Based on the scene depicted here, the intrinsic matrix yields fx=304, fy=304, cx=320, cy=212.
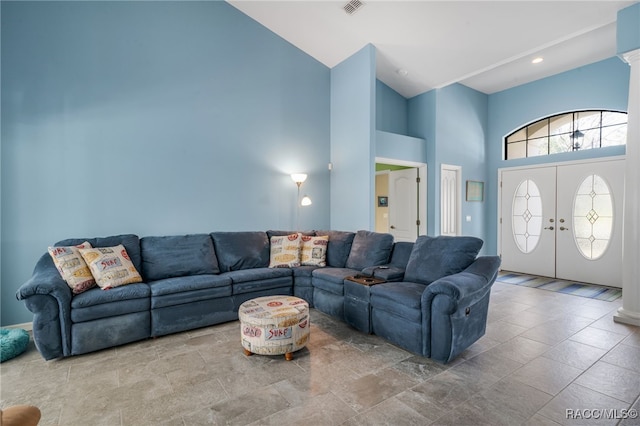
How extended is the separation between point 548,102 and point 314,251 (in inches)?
208

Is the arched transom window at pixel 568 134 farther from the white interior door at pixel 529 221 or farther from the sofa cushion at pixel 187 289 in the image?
the sofa cushion at pixel 187 289

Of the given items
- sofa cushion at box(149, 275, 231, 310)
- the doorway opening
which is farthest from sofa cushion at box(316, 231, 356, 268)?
the doorway opening

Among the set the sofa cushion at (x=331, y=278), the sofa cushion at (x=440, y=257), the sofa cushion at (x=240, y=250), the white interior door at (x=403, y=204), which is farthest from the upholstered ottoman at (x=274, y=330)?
the white interior door at (x=403, y=204)

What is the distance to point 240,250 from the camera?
4094mm

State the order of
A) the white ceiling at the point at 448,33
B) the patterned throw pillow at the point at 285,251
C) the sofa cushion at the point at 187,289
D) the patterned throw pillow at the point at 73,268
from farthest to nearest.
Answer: the patterned throw pillow at the point at 285,251 < the white ceiling at the point at 448,33 < the sofa cushion at the point at 187,289 < the patterned throw pillow at the point at 73,268

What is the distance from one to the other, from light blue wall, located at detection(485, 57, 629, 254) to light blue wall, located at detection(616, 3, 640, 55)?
201 cm

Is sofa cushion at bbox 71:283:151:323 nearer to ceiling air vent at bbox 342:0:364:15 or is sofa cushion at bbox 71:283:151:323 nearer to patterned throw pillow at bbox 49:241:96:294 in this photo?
patterned throw pillow at bbox 49:241:96:294

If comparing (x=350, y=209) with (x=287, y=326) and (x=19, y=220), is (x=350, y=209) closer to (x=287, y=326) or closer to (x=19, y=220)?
(x=287, y=326)

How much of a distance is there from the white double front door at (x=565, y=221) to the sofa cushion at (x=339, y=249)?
401 centimetres

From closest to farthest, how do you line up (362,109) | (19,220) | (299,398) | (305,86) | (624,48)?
1. (299,398)
2. (19,220)
3. (624,48)
4. (362,109)
5. (305,86)

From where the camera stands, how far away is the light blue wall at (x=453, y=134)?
225 inches

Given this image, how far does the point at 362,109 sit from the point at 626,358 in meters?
4.15

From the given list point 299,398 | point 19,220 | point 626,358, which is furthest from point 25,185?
point 626,358

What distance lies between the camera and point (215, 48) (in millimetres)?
4367
